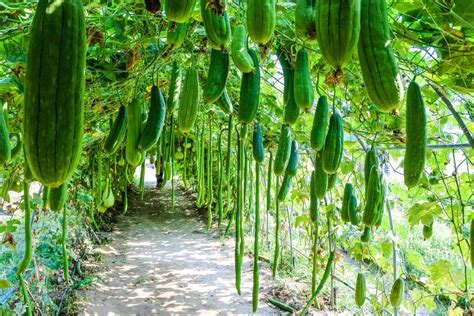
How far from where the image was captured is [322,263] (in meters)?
5.11

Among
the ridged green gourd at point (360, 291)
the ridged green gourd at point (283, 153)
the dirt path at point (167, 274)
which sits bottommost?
the dirt path at point (167, 274)

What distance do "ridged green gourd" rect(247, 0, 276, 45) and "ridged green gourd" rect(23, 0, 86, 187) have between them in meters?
0.46

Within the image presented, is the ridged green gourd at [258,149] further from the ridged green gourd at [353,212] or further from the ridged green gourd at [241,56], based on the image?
the ridged green gourd at [241,56]

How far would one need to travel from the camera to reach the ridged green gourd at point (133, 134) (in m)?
2.01

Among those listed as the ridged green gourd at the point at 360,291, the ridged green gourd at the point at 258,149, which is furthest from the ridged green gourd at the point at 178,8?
the ridged green gourd at the point at 360,291

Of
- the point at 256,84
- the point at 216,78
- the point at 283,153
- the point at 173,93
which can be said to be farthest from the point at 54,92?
the point at 283,153

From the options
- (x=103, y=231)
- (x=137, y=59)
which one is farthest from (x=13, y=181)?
(x=103, y=231)

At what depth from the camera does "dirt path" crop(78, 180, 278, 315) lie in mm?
5465

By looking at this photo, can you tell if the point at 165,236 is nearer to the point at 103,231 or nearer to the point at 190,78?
the point at 103,231

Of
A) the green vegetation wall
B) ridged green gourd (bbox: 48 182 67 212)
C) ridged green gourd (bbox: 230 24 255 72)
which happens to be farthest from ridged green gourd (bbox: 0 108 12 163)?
ridged green gourd (bbox: 230 24 255 72)

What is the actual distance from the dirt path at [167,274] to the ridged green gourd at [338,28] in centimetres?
511

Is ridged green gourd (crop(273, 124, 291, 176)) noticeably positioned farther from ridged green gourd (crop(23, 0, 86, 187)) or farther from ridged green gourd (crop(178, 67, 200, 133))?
ridged green gourd (crop(23, 0, 86, 187))

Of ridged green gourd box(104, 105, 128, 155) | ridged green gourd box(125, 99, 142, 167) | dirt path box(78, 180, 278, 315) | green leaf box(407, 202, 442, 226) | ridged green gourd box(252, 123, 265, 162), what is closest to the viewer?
ridged green gourd box(125, 99, 142, 167)

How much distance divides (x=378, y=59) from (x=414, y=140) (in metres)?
0.43
